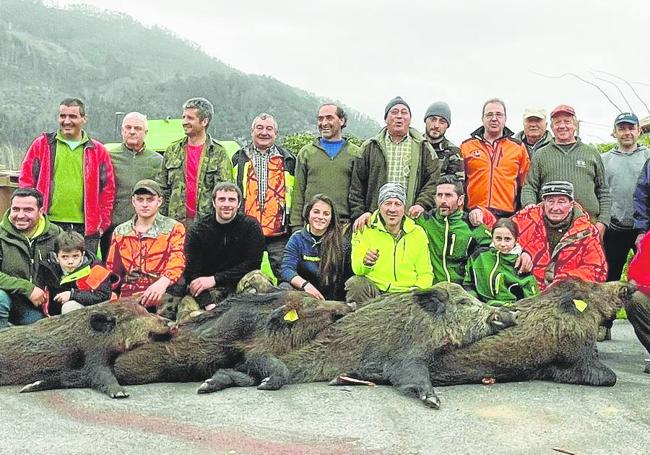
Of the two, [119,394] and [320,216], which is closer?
[119,394]

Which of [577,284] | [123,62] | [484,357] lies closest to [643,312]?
[577,284]

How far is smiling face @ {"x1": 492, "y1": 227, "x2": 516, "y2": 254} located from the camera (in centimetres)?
680

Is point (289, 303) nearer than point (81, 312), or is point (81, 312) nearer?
point (81, 312)

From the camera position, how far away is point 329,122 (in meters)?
7.98

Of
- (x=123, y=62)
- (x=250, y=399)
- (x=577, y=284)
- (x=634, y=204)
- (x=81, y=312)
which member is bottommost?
(x=250, y=399)

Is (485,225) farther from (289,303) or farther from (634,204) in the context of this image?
(289,303)

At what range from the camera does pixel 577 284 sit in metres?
6.30

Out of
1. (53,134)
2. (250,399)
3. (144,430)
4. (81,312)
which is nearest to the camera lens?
(144,430)

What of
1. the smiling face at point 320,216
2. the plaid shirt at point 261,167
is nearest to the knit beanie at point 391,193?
the smiling face at point 320,216

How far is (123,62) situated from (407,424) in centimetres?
8779

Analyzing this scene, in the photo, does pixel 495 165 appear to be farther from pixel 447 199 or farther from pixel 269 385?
pixel 269 385

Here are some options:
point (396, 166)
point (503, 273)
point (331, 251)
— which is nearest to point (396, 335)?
point (503, 273)

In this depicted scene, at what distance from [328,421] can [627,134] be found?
16.5 ft

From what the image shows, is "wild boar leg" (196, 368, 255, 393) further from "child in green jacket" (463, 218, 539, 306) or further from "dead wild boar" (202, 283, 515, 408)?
"child in green jacket" (463, 218, 539, 306)
